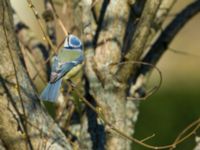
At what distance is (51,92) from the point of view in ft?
13.4

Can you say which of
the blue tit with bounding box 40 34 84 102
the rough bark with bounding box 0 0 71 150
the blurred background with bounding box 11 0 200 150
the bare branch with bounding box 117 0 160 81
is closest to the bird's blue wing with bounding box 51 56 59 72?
the blue tit with bounding box 40 34 84 102

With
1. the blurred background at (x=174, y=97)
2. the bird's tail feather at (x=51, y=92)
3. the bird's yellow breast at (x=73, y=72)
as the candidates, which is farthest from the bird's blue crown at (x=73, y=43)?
the blurred background at (x=174, y=97)

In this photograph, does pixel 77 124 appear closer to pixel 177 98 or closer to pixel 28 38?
pixel 28 38

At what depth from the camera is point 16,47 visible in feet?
12.0

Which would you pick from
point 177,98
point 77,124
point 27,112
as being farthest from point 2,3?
point 177,98

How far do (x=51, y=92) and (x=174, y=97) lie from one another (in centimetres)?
620

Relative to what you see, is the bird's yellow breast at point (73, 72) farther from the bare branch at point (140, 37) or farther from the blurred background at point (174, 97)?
the blurred background at point (174, 97)

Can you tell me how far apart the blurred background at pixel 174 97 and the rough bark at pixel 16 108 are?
2510mm

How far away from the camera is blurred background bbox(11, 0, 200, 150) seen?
27.6 ft

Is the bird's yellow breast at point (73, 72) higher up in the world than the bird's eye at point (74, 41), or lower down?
lower down

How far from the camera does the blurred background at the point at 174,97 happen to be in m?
8.40

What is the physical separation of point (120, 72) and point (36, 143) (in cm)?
68

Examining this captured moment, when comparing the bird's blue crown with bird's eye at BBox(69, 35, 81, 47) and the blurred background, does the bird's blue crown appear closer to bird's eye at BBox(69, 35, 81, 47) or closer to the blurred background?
bird's eye at BBox(69, 35, 81, 47)

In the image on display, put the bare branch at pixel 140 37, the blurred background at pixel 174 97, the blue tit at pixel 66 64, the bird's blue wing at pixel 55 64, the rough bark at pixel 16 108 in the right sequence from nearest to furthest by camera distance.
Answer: the rough bark at pixel 16 108 < the bare branch at pixel 140 37 < the blue tit at pixel 66 64 < the bird's blue wing at pixel 55 64 < the blurred background at pixel 174 97
